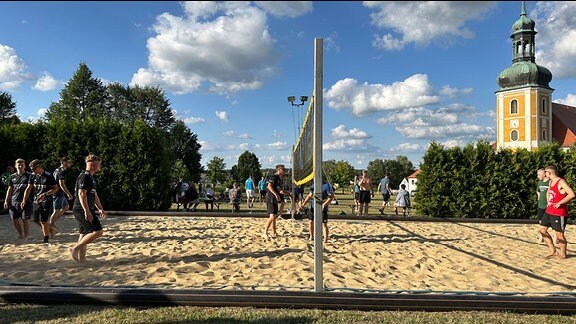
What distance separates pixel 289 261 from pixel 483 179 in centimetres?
1019

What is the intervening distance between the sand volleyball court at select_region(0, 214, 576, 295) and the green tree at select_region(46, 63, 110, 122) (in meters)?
42.0

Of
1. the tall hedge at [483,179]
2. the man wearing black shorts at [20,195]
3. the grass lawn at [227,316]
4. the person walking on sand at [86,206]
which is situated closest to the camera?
the grass lawn at [227,316]

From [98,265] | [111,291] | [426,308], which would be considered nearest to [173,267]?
[98,265]

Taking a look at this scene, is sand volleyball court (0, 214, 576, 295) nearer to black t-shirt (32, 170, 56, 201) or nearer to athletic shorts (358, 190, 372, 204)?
black t-shirt (32, 170, 56, 201)

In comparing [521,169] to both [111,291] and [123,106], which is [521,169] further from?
[123,106]

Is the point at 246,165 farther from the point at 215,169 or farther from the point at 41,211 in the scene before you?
the point at 41,211

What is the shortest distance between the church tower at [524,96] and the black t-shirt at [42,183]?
60943 mm

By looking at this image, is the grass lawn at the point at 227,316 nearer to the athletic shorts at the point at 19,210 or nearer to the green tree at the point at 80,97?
the athletic shorts at the point at 19,210

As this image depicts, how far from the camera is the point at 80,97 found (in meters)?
47.3

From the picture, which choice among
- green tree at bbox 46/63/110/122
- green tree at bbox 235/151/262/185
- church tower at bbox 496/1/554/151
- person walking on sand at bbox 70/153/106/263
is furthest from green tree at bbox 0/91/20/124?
church tower at bbox 496/1/554/151

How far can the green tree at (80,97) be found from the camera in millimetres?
46406

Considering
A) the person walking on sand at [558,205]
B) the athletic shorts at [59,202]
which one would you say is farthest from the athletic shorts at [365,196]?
the athletic shorts at [59,202]

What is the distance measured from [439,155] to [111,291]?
12152mm

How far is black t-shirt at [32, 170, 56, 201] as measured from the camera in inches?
289
